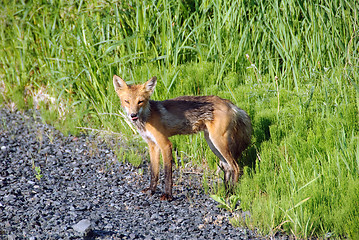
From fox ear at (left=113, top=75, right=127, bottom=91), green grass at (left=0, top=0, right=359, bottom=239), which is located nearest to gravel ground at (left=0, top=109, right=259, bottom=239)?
green grass at (left=0, top=0, right=359, bottom=239)

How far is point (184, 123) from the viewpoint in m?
5.10

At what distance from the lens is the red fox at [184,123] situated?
4910 millimetres

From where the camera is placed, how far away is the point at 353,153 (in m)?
4.30

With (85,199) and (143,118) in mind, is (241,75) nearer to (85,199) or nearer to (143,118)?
(143,118)

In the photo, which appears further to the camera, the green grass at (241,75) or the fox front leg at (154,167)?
the fox front leg at (154,167)

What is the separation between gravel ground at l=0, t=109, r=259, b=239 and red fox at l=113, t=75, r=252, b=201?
387 mm

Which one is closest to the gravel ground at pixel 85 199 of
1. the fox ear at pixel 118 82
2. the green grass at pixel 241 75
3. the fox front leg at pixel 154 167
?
the fox front leg at pixel 154 167

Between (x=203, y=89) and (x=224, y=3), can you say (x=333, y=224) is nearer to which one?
(x=203, y=89)

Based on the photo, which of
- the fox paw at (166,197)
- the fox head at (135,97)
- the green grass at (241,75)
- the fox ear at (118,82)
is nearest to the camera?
the green grass at (241,75)

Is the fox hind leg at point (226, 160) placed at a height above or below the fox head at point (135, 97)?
below

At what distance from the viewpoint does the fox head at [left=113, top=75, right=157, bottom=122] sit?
4.77 m

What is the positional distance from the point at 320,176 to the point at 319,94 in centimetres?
166

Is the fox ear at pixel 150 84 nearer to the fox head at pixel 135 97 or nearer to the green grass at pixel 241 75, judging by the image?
the fox head at pixel 135 97

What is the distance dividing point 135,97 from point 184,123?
0.68 meters
